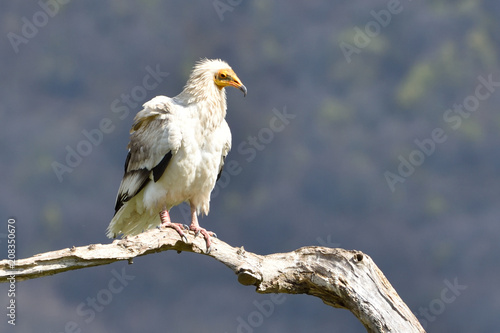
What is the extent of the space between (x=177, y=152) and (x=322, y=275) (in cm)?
245

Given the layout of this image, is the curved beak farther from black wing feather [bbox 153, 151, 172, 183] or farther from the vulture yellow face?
black wing feather [bbox 153, 151, 172, 183]

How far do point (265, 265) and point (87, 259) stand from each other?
6.46 ft

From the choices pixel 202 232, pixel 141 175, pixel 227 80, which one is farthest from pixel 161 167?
pixel 227 80

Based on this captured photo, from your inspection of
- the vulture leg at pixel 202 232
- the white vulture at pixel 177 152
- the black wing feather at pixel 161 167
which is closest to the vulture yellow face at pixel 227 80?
the white vulture at pixel 177 152

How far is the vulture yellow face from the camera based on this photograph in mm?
8648

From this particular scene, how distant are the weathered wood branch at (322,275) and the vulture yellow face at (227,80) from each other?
8.15 ft

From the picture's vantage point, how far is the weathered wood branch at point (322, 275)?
262 inches

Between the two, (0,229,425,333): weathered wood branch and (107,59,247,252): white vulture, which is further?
(107,59,247,252): white vulture

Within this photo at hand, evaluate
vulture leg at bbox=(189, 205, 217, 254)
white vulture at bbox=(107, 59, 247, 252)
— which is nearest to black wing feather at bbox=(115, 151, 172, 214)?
white vulture at bbox=(107, 59, 247, 252)

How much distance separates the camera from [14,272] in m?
5.45

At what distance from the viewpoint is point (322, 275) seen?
6828mm

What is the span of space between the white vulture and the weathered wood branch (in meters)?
1.23

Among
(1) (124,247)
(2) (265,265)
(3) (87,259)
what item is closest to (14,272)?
(3) (87,259)

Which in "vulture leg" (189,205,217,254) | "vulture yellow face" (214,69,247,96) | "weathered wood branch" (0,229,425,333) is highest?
"vulture yellow face" (214,69,247,96)
